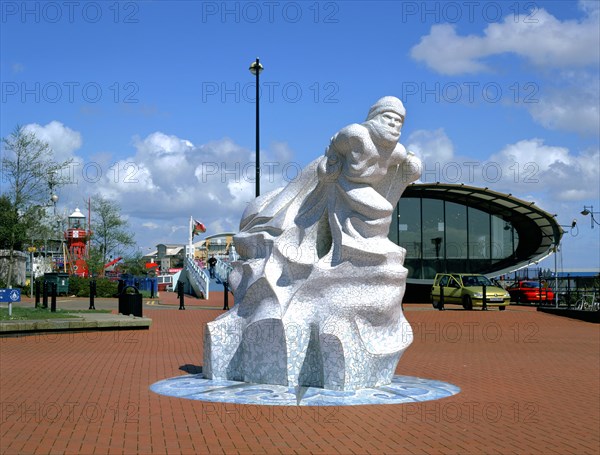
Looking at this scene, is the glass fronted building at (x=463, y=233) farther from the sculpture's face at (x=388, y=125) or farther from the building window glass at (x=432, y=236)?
the sculpture's face at (x=388, y=125)

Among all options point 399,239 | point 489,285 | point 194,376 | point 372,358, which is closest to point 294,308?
point 372,358

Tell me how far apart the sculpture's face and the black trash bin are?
41.8 ft

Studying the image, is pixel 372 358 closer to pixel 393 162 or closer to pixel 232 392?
pixel 232 392

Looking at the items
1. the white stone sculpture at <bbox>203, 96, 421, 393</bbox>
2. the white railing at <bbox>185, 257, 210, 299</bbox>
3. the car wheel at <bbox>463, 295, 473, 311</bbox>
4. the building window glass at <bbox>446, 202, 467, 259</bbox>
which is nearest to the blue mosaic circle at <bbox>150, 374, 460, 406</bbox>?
the white stone sculpture at <bbox>203, 96, 421, 393</bbox>

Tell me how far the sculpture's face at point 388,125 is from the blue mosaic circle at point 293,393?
11.0 ft

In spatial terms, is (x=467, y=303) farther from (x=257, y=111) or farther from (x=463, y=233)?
(x=257, y=111)

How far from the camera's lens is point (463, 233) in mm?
40938

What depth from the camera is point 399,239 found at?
40312 mm

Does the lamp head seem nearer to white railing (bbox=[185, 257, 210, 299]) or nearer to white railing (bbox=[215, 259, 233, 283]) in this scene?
white railing (bbox=[185, 257, 210, 299])

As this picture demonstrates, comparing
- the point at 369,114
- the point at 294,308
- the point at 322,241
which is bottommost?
the point at 294,308

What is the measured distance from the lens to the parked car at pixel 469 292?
100ft

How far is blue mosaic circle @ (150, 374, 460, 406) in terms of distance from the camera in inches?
363

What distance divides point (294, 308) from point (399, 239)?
1204 inches

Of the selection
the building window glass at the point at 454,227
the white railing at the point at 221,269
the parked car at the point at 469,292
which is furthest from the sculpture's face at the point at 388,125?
the white railing at the point at 221,269
